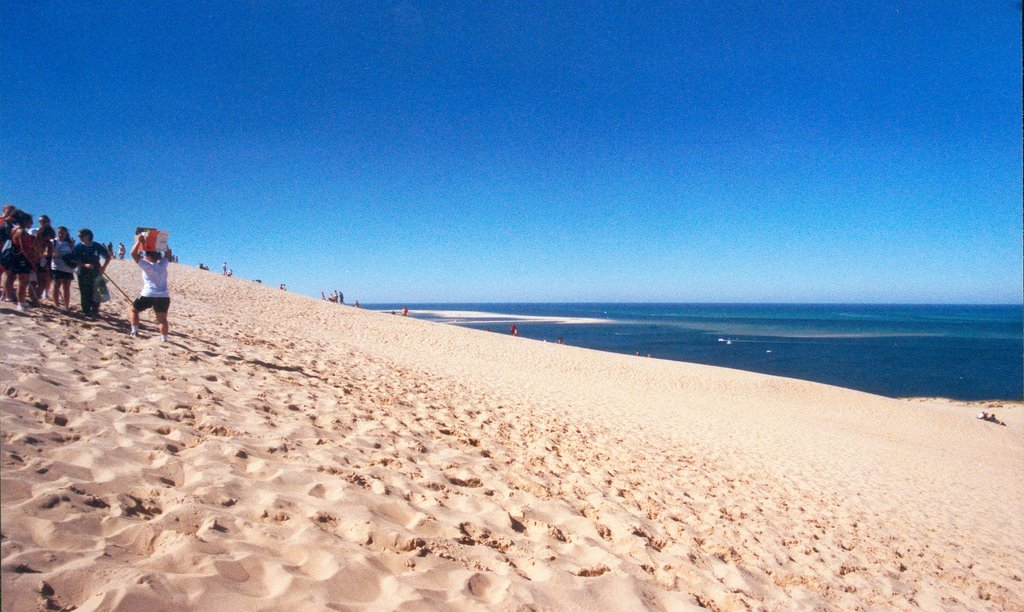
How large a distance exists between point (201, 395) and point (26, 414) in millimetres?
1498

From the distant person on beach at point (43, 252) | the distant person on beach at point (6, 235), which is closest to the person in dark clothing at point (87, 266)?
the distant person on beach at point (43, 252)

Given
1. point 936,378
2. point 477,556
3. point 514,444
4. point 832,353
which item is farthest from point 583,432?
point 832,353

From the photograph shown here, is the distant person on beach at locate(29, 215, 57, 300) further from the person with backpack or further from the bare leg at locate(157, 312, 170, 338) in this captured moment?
the bare leg at locate(157, 312, 170, 338)

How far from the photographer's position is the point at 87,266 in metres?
7.33

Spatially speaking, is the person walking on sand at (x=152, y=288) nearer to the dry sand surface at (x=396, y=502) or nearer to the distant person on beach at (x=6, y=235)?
the dry sand surface at (x=396, y=502)

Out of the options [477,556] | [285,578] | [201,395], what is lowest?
[477,556]

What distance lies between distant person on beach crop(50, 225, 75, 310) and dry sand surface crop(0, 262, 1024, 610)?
84cm

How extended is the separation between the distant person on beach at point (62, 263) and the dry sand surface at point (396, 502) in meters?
0.84

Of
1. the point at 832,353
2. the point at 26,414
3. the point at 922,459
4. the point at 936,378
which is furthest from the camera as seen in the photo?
the point at 832,353

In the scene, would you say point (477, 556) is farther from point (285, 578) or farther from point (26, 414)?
point (26, 414)

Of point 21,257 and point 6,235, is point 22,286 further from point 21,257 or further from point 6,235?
point 6,235

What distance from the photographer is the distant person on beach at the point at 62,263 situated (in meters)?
7.41

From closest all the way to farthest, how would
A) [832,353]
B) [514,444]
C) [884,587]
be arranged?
[884,587] < [514,444] < [832,353]

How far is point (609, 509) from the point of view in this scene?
448 cm
